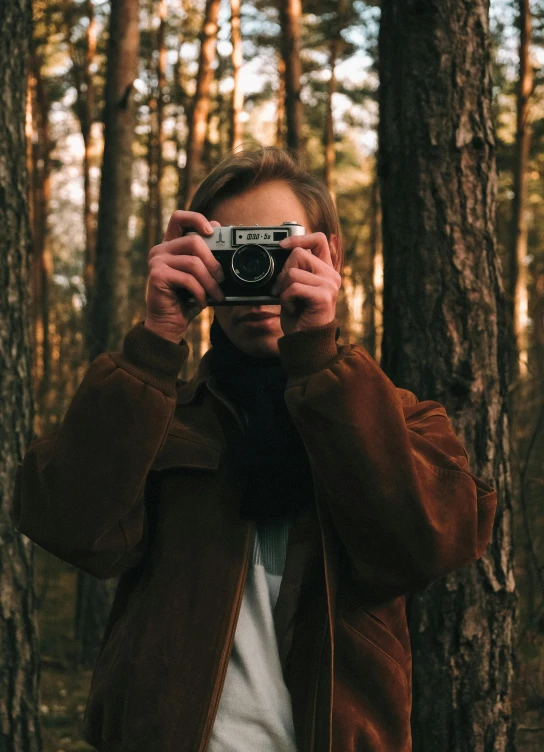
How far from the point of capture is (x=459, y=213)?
8.29 feet

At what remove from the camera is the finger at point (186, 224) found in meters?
1.61

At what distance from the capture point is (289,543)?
153cm

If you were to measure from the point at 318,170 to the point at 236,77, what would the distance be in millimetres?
5328

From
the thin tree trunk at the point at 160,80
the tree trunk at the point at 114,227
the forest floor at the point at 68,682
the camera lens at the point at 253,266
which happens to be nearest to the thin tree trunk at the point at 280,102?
the thin tree trunk at the point at 160,80

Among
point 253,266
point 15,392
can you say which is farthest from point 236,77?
point 253,266

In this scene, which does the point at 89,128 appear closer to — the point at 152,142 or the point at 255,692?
the point at 152,142

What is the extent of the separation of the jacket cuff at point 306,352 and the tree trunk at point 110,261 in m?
4.93

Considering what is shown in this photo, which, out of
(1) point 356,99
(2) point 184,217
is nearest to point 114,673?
(2) point 184,217

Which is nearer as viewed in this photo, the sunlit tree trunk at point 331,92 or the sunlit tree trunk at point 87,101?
the sunlit tree trunk at point 87,101

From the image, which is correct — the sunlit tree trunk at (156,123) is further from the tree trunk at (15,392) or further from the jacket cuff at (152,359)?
the jacket cuff at (152,359)

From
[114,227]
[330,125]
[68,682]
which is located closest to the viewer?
[68,682]

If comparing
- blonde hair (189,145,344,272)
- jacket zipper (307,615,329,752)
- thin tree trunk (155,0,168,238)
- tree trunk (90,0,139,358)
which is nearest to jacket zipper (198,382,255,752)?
jacket zipper (307,615,329,752)

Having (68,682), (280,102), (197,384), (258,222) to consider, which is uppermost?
(280,102)

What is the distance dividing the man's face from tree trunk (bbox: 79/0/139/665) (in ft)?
15.1
